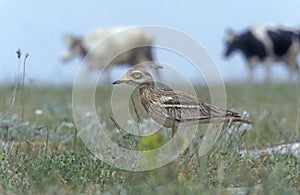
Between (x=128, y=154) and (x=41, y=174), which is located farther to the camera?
(x=128, y=154)

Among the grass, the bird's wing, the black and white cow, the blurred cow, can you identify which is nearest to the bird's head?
the bird's wing

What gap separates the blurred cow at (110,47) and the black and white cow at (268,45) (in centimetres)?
372

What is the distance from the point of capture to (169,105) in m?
3.78

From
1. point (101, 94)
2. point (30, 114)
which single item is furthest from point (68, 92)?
point (30, 114)

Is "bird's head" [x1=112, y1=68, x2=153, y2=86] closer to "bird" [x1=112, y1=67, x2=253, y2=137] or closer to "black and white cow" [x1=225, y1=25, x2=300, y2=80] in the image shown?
"bird" [x1=112, y1=67, x2=253, y2=137]

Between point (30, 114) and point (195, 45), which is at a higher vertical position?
point (195, 45)

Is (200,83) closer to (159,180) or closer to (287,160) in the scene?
(287,160)

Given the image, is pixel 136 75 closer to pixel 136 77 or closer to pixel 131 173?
pixel 136 77

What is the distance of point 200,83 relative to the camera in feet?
37.4

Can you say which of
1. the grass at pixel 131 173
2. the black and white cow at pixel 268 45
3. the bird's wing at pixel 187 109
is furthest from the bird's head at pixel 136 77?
the black and white cow at pixel 268 45

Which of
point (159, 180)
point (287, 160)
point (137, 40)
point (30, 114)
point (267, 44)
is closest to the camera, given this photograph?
point (159, 180)

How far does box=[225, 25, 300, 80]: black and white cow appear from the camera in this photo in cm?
2308

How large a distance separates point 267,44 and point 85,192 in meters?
20.3

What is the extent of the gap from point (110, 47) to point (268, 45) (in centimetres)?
542
